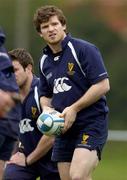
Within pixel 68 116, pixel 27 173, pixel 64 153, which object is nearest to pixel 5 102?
pixel 68 116

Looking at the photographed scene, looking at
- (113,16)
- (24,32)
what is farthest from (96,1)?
(24,32)

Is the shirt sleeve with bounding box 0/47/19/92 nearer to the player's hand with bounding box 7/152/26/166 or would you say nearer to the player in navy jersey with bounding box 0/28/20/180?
the player in navy jersey with bounding box 0/28/20/180

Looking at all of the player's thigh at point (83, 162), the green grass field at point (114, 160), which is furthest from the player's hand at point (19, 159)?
the green grass field at point (114, 160)

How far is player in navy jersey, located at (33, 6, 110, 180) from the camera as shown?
790 cm

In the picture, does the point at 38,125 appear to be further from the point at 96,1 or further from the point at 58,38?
the point at 96,1

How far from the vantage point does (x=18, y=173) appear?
8539 millimetres

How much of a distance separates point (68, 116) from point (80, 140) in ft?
0.84

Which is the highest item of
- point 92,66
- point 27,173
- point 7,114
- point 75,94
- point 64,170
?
point 7,114

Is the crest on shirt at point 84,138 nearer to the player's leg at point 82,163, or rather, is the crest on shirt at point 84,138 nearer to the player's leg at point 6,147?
the player's leg at point 82,163

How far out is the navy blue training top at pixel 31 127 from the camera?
8.47m

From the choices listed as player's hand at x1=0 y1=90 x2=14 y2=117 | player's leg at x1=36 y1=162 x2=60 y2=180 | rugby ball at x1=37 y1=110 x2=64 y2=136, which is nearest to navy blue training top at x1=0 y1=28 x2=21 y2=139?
player's hand at x1=0 y1=90 x2=14 y2=117

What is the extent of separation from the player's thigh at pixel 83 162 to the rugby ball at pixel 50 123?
0.25 meters

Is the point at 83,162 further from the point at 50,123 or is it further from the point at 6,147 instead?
the point at 6,147

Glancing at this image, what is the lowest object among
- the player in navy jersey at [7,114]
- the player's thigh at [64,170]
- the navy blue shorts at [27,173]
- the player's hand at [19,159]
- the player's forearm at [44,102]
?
the navy blue shorts at [27,173]
